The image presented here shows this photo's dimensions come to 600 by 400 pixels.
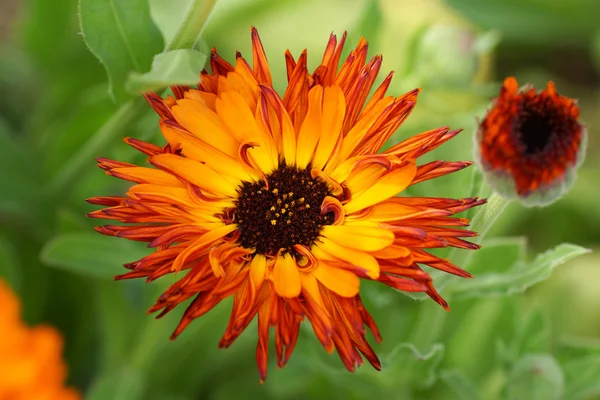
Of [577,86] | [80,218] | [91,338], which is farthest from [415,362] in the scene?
[577,86]

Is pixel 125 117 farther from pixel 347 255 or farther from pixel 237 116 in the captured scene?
pixel 347 255

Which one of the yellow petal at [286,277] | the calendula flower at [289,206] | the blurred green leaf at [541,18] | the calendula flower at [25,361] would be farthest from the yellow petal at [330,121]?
the blurred green leaf at [541,18]

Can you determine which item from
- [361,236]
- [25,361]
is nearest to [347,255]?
[361,236]

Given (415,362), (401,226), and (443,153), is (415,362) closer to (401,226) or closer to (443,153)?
(401,226)

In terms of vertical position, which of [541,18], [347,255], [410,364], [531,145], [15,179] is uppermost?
[541,18]

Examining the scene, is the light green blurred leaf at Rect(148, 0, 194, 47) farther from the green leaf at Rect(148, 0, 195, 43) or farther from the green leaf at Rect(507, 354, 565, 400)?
the green leaf at Rect(507, 354, 565, 400)

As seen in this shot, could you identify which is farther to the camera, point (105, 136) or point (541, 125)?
point (105, 136)

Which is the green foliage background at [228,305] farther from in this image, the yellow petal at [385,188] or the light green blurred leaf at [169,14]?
the yellow petal at [385,188]
